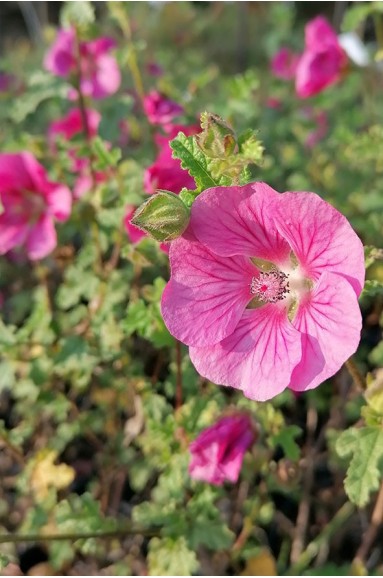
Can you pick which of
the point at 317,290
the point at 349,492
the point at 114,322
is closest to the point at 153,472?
the point at 114,322

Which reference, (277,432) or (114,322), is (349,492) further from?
(114,322)

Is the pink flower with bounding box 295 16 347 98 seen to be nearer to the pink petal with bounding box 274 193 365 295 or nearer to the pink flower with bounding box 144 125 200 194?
the pink flower with bounding box 144 125 200 194

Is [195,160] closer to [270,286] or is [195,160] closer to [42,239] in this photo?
[270,286]

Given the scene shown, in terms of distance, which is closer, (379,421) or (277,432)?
(379,421)

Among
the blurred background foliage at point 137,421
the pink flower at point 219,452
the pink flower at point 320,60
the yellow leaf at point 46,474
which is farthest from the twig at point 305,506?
the pink flower at point 320,60

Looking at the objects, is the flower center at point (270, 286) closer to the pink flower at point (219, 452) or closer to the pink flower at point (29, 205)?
the pink flower at point (219, 452)

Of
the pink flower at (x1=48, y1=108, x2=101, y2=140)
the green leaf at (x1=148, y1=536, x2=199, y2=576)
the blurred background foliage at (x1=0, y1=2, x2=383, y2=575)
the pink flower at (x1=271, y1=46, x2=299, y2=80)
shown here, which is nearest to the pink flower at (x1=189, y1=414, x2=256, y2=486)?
the blurred background foliage at (x1=0, y1=2, x2=383, y2=575)

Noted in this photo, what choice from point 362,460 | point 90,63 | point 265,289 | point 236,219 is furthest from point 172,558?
point 90,63
